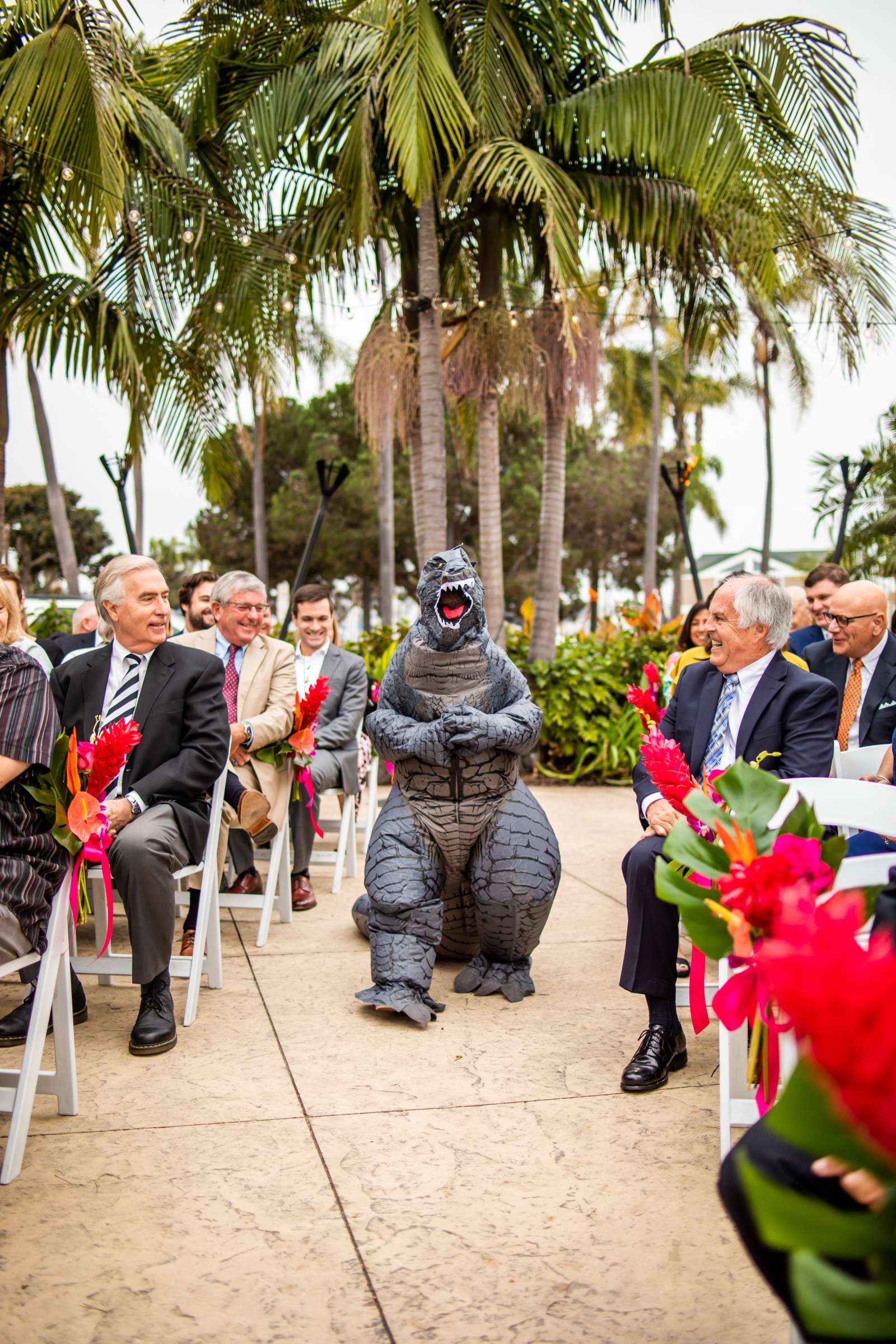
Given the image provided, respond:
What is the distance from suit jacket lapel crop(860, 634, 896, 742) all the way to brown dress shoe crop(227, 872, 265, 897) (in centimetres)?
329

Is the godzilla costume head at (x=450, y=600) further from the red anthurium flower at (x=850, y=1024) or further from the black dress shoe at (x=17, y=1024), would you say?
the red anthurium flower at (x=850, y=1024)

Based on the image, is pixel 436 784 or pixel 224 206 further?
pixel 224 206

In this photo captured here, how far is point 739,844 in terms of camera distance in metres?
2.11

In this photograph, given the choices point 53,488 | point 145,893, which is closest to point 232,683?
point 145,893

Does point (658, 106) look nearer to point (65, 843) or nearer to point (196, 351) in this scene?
point (196, 351)

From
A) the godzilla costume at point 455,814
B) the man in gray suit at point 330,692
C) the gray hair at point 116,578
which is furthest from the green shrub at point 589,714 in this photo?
the gray hair at point 116,578

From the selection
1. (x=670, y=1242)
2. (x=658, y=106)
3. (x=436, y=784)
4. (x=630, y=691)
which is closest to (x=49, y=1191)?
(x=670, y=1242)

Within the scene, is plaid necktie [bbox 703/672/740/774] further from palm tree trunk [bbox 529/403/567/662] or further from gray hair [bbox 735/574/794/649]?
palm tree trunk [bbox 529/403/567/662]

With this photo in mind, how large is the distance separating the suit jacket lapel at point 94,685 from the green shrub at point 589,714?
21.7 feet

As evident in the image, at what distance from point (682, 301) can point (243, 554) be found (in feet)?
76.7

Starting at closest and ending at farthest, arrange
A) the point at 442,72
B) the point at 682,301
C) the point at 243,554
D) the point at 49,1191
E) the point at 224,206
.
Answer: the point at 49,1191, the point at 442,72, the point at 224,206, the point at 682,301, the point at 243,554

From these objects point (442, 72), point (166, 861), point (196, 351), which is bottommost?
point (166, 861)

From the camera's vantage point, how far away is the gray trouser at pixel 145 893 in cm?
382

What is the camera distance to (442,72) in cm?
852
